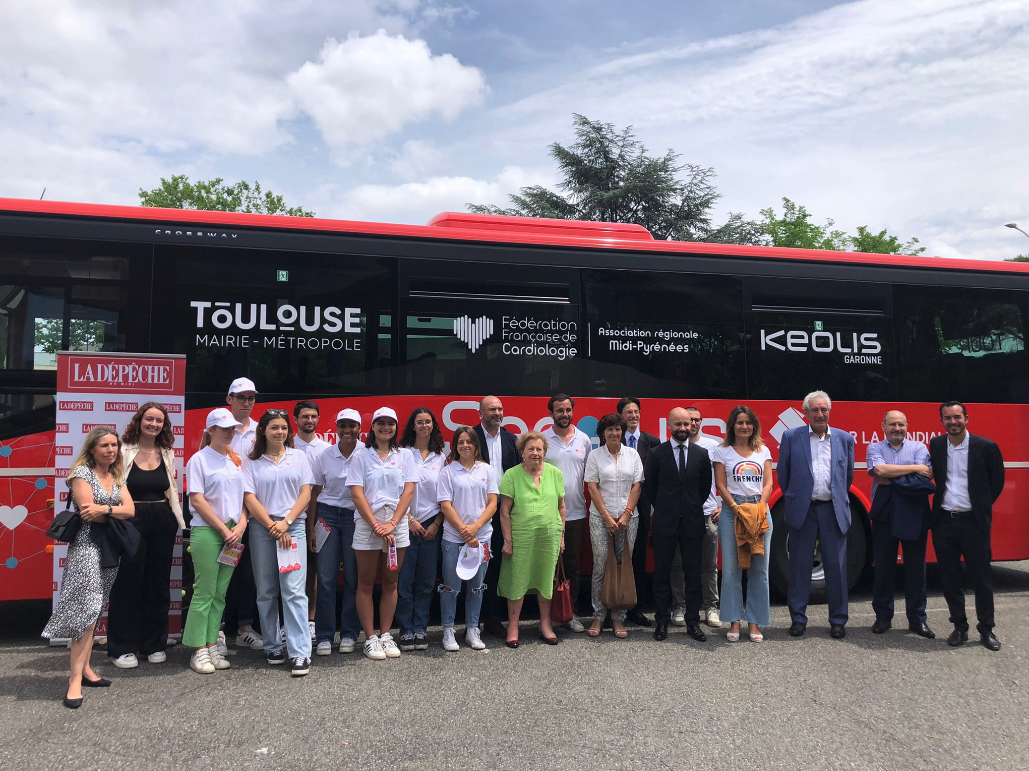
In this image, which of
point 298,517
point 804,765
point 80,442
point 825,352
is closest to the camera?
point 804,765

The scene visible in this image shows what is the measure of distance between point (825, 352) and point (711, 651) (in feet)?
11.0

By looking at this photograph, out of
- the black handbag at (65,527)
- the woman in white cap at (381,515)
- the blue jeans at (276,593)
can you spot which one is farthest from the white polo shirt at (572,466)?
the black handbag at (65,527)

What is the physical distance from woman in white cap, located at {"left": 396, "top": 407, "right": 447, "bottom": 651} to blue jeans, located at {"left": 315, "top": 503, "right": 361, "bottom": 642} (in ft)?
1.26

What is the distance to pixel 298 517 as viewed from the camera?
5367 mm

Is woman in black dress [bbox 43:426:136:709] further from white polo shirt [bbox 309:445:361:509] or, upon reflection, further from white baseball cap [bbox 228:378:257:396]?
white polo shirt [bbox 309:445:361:509]

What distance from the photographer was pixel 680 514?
6.15m

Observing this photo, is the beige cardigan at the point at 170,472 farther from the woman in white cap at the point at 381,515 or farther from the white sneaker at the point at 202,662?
the woman in white cap at the point at 381,515

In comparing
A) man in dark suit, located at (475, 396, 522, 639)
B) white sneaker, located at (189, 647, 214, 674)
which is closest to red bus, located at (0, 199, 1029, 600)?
man in dark suit, located at (475, 396, 522, 639)

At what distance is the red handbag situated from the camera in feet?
20.1

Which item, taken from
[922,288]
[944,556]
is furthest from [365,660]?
[922,288]

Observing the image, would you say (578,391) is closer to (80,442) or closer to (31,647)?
(80,442)

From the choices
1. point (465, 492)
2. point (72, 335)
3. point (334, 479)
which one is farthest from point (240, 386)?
point (465, 492)

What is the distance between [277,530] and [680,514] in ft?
10.4

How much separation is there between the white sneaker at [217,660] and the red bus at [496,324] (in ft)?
5.72
